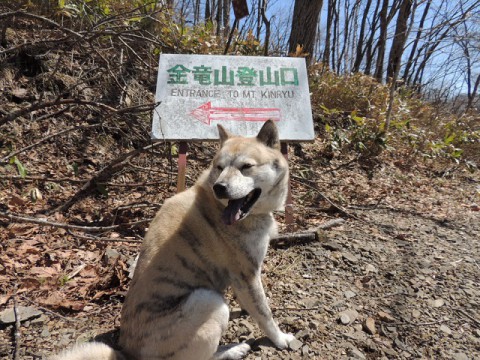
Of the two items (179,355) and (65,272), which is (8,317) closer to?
(65,272)

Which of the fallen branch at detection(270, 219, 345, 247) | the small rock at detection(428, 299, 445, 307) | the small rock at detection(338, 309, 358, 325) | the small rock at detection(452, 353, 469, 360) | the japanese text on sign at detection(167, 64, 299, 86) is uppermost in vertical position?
the japanese text on sign at detection(167, 64, 299, 86)

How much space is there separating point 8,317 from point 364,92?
314 inches

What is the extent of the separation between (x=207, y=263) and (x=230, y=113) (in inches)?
87.8

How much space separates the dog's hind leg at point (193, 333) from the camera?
179 cm

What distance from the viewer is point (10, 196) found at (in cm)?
365

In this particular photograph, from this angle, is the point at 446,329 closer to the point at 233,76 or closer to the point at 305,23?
the point at 233,76

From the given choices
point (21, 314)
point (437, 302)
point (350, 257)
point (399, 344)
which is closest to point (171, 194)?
point (21, 314)

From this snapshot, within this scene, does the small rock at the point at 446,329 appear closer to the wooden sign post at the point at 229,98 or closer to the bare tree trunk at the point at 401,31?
the wooden sign post at the point at 229,98

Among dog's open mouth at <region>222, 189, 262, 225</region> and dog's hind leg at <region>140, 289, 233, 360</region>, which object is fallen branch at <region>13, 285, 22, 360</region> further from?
dog's open mouth at <region>222, 189, 262, 225</region>

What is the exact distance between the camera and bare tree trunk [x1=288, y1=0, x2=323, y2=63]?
7.23 metres

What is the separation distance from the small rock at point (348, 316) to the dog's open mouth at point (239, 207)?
4.31 ft

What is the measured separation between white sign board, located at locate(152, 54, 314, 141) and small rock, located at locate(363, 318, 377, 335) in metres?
2.19

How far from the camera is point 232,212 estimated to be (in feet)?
7.29

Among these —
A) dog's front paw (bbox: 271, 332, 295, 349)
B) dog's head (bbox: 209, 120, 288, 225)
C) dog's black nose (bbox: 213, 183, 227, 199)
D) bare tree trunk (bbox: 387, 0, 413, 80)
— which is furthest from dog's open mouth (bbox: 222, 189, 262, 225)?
bare tree trunk (bbox: 387, 0, 413, 80)
